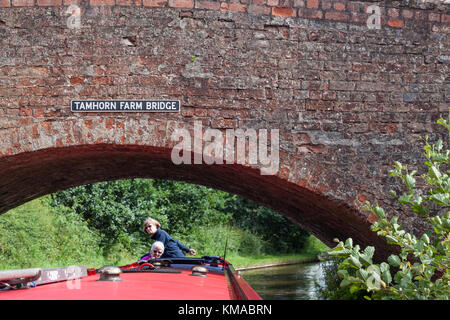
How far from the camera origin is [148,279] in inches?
133

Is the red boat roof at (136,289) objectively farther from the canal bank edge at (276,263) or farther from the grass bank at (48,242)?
the canal bank edge at (276,263)

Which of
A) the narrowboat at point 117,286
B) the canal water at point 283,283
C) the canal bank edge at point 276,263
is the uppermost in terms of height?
the narrowboat at point 117,286

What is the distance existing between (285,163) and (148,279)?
6.95ft

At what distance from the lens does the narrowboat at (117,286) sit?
2717mm

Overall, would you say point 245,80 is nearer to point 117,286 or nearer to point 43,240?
point 117,286

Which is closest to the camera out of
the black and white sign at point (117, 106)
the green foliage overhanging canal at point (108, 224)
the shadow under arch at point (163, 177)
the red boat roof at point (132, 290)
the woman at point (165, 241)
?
the red boat roof at point (132, 290)

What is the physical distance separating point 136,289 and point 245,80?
2.89m

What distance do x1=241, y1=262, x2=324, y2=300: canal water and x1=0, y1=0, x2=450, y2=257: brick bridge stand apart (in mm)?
4136

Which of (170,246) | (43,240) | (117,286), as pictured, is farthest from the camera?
(43,240)

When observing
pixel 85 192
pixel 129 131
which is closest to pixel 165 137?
pixel 129 131

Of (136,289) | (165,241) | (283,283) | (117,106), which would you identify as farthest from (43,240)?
(136,289)

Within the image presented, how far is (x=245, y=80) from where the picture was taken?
5.26 meters

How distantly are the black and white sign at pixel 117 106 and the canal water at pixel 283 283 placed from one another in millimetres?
4985

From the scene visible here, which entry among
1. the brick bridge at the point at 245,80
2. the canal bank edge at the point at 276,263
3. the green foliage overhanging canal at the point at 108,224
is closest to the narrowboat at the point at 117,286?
the brick bridge at the point at 245,80
